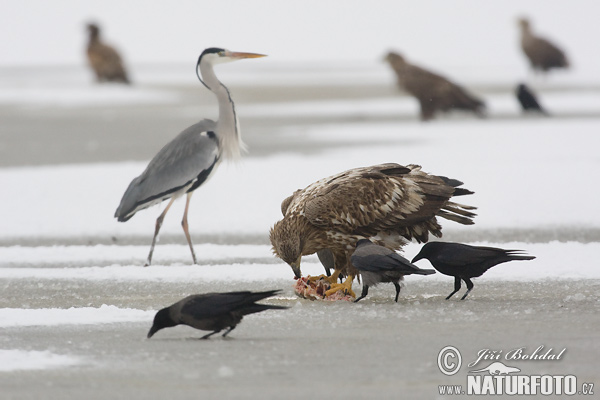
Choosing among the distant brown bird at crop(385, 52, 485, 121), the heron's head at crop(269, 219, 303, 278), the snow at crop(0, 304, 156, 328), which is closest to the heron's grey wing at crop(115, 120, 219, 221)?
the heron's head at crop(269, 219, 303, 278)

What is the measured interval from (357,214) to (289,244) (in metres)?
0.56

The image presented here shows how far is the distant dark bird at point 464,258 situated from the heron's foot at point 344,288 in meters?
0.55

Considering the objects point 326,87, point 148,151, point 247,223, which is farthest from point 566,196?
point 326,87

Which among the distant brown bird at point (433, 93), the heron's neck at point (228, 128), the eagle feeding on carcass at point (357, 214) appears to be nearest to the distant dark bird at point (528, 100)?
the distant brown bird at point (433, 93)

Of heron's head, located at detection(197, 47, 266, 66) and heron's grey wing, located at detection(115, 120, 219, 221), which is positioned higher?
heron's head, located at detection(197, 47, 266, 66)

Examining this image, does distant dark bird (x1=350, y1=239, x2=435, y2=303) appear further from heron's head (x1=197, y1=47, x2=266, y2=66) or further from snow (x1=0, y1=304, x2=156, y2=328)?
heron's head (x1=197, y1=47, x2=266, y2=66)

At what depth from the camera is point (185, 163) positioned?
1054 cm

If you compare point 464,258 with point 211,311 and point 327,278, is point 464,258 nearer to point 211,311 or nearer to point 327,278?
point 327,278

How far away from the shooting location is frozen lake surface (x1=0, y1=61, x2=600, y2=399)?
19.5 feet

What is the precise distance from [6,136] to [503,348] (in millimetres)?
15611

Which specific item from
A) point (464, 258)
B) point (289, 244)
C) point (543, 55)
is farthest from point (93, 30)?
point (464, 258)

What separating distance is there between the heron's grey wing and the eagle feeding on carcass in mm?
2115

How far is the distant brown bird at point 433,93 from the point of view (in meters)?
22.6

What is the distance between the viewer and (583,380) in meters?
5.70
